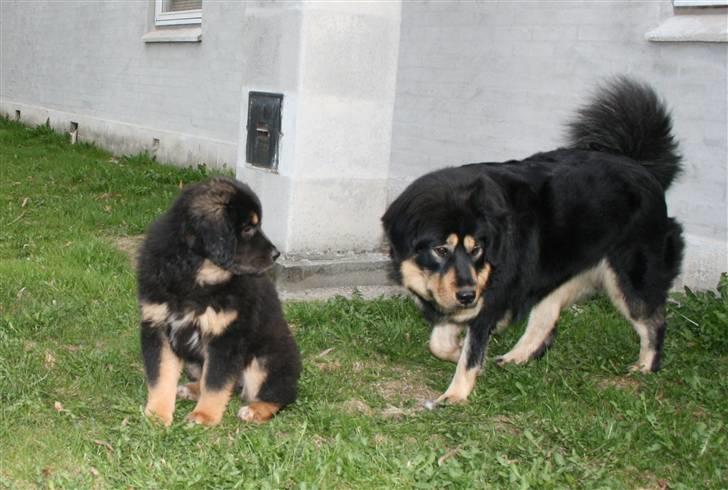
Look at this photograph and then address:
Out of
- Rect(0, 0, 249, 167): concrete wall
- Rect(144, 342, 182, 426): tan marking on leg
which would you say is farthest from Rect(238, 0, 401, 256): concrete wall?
Rect(0, 0, 249, 167): concrete wall

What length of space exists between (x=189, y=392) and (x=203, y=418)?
532 mm

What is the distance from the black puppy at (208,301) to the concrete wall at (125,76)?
7924mm

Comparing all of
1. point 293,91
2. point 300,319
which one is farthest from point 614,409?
point 293,91

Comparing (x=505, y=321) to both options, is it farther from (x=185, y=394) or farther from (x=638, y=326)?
(x=185, y=394)

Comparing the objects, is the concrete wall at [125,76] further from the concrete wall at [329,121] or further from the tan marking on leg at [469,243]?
the tan marking on leg at [469,243]

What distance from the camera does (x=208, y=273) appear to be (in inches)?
167

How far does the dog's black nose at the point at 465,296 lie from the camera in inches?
182

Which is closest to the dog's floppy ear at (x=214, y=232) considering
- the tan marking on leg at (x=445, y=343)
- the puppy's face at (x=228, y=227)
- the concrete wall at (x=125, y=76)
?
the puppy's face at (x=228, y=227)

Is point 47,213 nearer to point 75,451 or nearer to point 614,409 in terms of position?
point 75,451

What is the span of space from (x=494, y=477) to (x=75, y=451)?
1819mm

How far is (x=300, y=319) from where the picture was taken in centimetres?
616

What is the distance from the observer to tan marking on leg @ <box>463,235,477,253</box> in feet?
15.4

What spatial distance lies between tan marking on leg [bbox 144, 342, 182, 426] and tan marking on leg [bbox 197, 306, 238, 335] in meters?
0.22

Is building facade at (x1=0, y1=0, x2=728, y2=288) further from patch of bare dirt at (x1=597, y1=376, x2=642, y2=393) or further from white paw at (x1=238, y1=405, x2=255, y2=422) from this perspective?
white paw at (x1=238, y1=405, x2=255, y2=422)
